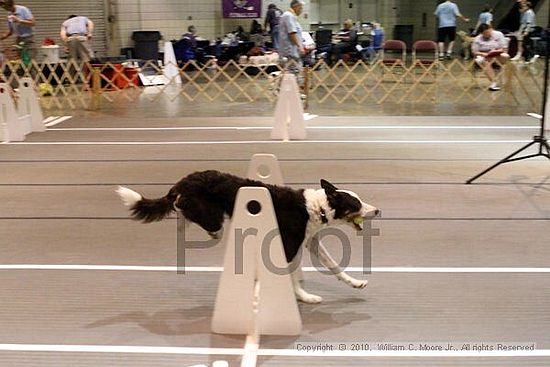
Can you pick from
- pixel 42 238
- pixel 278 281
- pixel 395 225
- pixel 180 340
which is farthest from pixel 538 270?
pixel 42 238

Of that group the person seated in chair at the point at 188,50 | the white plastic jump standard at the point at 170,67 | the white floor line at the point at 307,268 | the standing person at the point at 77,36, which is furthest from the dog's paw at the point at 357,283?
the person seated in chair at the point at 188,50

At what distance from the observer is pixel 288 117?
7.46 metres

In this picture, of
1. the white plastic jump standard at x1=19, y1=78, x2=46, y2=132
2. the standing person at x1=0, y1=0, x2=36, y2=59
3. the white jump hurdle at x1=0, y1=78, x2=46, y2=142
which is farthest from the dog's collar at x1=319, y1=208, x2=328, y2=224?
the standing person at x1=0, y1=0, x2=36, y2=59

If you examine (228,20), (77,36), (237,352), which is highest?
(228,20)

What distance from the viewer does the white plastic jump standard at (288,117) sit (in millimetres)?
7387

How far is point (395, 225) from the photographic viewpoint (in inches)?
174

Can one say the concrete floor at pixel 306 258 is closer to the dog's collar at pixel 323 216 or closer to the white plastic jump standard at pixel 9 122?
the white plastic jump standard at pixel 9 122

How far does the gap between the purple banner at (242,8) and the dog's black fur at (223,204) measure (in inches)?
630

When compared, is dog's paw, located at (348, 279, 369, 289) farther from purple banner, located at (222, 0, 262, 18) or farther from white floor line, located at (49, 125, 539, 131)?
purple banner, located at (222, 0, 262, 18)

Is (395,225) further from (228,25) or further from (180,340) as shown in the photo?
(228,25)

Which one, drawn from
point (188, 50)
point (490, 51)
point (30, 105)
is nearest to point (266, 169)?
point (30, 105)

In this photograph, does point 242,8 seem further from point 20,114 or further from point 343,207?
point 343,207

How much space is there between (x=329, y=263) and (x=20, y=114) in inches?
244

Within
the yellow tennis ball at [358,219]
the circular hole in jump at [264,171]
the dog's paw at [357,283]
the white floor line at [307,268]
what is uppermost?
the circular hole in jump at [264,171]
